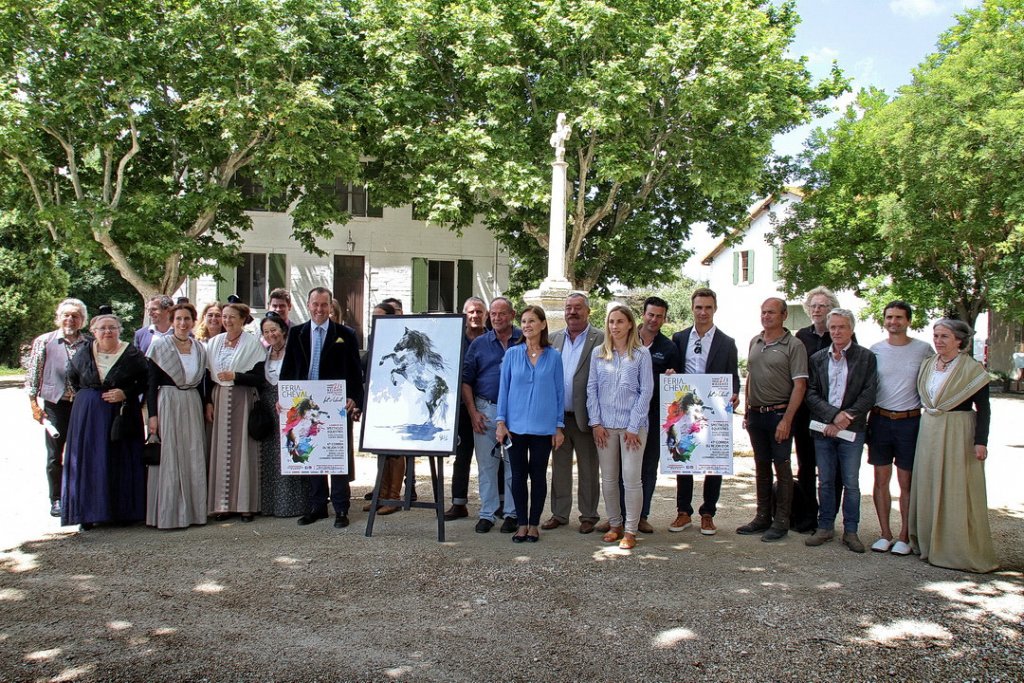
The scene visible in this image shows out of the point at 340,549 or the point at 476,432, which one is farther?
the point at 476,432

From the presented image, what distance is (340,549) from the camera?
20.6 feet

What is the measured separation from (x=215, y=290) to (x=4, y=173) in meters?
6.98

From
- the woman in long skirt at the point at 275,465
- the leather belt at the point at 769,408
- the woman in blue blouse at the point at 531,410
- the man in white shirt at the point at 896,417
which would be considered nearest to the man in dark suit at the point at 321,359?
the woman in long skirt at the point at 275,465

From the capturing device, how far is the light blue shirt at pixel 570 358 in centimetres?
682

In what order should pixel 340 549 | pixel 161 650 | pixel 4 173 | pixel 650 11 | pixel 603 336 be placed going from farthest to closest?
pixel 650 11 → pixel 4 173 → pixel 603 336 → pixel 340 549 → pixel 161 650

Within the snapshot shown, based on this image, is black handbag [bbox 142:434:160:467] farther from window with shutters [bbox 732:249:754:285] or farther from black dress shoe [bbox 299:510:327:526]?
window with shutters [bbox 732:249:754:285]

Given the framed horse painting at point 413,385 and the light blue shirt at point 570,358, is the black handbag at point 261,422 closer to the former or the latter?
the framed horse painting at point 413,385

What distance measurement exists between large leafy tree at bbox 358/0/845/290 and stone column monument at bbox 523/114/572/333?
12.2ft

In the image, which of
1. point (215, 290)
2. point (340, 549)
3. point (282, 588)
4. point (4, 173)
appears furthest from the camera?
point (215, 290)

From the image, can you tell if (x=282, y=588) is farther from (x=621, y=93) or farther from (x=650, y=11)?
(x=650, y=11)

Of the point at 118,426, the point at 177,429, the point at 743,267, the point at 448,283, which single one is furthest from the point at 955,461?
the point at 743,267

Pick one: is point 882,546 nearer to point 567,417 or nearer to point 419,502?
point 567,417

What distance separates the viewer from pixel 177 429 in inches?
274

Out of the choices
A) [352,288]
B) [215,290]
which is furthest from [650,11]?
[215,290]
